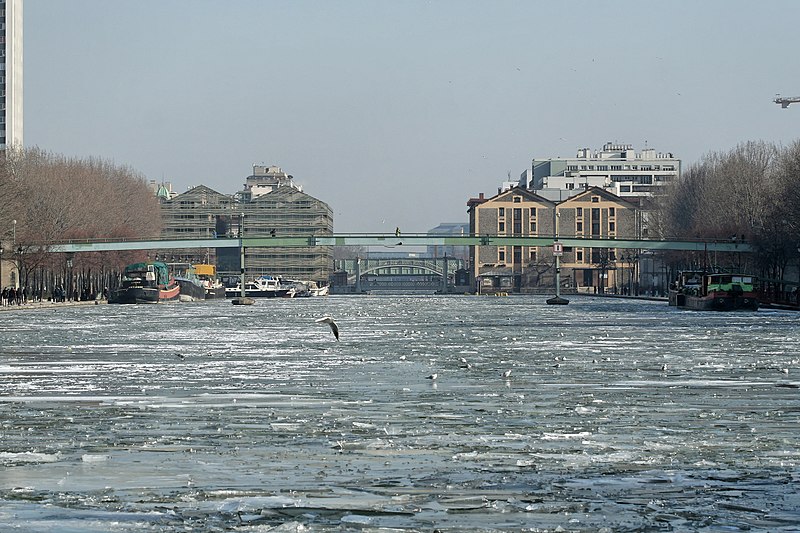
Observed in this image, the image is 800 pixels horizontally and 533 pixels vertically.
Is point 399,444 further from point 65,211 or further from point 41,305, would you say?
point 65,211

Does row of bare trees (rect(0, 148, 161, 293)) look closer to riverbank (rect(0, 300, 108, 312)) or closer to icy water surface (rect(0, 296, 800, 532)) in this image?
riverbank (rect(0, 300, 108, 312))

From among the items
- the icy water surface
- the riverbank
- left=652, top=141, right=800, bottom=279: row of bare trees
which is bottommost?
the icy water surface

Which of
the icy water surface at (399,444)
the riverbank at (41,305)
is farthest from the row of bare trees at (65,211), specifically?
the icy water surface at (399,444)

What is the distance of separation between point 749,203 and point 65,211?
6539 centimetres

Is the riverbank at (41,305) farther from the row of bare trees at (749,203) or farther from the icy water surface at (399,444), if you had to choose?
the icy water surface at (399,444)

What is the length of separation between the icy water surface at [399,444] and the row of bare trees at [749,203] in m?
76.5

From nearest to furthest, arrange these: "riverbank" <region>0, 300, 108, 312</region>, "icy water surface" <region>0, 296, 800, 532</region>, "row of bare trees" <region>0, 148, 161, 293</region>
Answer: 1. "icy water surface" <region>0, 296, 800, 532</region>
2. "riverbank" <region>0, 300, 108, 312</region>
3. "row of bare trees" <region>0, 148, 161, 293</region>

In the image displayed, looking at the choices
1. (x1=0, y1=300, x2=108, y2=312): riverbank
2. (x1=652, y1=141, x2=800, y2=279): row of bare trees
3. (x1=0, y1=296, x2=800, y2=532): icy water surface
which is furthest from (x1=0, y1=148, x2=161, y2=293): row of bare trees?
(x1=0, y1=296, x2=800, y2=532): icy water surface

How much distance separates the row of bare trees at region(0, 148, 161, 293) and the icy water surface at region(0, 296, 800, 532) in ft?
263

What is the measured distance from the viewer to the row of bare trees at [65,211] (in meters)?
119

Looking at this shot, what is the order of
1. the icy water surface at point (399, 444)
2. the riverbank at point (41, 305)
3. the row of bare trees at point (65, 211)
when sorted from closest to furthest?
the icy water surface at point (399, 444) → the riverbank at point (41, 305) → the row of bare trees at point (65, 211)

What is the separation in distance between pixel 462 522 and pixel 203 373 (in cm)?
2048

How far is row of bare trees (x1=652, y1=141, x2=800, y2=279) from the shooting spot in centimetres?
11318

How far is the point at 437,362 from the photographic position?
38250 millimetres
